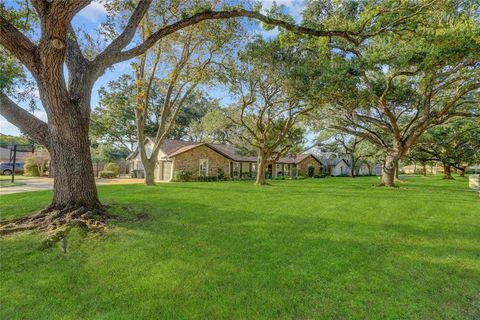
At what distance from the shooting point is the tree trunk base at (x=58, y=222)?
5.01 metres

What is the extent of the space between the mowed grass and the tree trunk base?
0.87 ft

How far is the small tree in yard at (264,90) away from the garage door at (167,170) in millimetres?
7824

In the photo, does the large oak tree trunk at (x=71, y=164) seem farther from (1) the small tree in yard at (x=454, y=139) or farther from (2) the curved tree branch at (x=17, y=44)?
(1) the small tree in yard at (x=454, y=139)

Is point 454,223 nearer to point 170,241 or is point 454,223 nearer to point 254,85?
point 170,241

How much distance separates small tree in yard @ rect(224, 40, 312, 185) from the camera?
13.4m

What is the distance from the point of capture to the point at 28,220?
220 inches

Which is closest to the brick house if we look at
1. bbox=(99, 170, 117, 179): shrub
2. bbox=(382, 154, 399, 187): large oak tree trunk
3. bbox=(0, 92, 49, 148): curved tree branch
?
bbox=(99, 170, 117, 179): shrub

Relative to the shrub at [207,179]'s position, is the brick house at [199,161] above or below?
above

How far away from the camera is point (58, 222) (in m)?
5.28

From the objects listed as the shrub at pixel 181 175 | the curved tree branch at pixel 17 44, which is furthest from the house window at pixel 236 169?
the curved tree branch at pixel 17 44

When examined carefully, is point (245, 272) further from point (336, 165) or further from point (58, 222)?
point (336, 165)

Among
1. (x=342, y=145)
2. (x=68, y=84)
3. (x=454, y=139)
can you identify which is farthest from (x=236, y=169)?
(x=68, y=84)

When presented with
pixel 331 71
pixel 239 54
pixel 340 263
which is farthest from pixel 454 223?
pixel 239 54

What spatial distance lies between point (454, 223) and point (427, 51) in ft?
21.6
